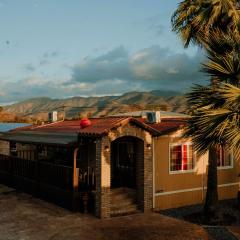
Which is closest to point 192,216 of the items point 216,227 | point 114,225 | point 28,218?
point 216,227

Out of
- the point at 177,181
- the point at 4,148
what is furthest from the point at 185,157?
the point at 4,148

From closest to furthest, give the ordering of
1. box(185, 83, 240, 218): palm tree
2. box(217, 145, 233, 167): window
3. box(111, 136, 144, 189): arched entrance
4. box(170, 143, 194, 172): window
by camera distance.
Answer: box(185, 83, 240, 218): palm tree → box(170, 143, 194, 172): window → box(111, 136, 144, 189): arched entrance → box(217, 145, 233, 167): window

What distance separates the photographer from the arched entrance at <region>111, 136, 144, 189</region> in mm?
18969

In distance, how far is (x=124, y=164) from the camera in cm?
1964

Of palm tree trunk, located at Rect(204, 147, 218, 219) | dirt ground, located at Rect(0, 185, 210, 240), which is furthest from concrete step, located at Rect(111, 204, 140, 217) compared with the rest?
palm tree trunk, located at Rect(204, 147, 218, 219)

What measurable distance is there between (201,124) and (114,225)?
5146mm

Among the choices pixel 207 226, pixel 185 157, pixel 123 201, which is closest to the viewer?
pixel 207 226

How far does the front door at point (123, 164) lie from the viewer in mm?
19094

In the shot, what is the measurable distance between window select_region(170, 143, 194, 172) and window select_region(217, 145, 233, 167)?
1.80 metres

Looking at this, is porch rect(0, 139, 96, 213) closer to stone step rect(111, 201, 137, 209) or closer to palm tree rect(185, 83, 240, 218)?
stone step rect(111, 201, 137, 209)

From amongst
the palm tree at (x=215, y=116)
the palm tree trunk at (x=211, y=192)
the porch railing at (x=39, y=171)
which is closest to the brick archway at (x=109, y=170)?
the porch railing at (x=39, y=171)

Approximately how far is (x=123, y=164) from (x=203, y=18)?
25.3ft

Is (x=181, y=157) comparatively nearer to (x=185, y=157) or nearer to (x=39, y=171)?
(x=185, y=157)

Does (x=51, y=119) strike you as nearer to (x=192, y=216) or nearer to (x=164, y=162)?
(x=164, y=162)
